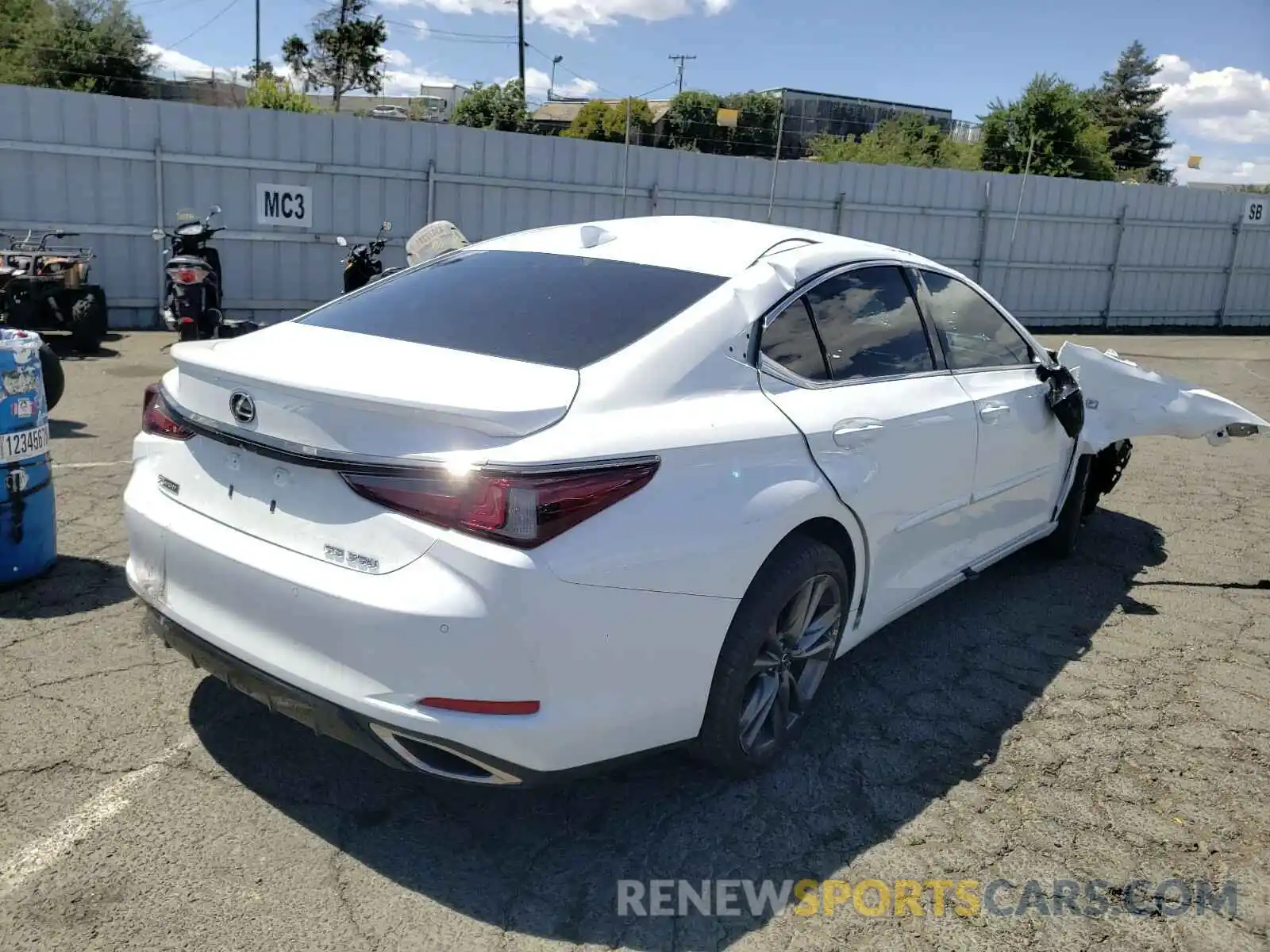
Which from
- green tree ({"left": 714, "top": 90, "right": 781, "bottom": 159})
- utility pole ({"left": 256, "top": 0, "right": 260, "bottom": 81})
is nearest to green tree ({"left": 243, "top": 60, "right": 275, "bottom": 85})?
utility pole ({"left": 256, "top": 0, "right": 260, "bottom": 81})

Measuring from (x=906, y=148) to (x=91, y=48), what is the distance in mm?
29429

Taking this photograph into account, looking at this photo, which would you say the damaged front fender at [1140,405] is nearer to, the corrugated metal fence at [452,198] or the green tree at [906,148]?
the corrugated metal fence at [452,198]

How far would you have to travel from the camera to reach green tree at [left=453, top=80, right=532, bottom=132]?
40.7m

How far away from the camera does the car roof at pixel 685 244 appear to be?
3.45m

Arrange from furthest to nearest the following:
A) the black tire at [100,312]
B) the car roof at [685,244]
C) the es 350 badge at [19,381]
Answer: the black tire at [100,312] → the es 350 badge at [19,381] → the car roof at [685,244]

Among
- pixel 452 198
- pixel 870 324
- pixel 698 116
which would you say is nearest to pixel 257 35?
pixel 698 116

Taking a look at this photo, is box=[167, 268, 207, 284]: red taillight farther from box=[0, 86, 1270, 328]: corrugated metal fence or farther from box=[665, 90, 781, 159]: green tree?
box=[665, 90, 781, 159]: green tree

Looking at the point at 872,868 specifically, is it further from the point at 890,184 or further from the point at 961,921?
the point at 890,184

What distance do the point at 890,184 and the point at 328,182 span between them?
9091mm

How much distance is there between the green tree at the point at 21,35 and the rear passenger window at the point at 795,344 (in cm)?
3775

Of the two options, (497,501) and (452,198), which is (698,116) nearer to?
(452,198)

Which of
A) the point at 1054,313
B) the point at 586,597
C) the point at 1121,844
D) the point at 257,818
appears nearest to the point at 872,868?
the point at 1121,844

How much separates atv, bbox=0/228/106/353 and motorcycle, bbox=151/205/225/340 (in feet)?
2.44

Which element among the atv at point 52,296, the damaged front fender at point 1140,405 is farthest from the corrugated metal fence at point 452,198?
the damaged front fender at point 1140,405
